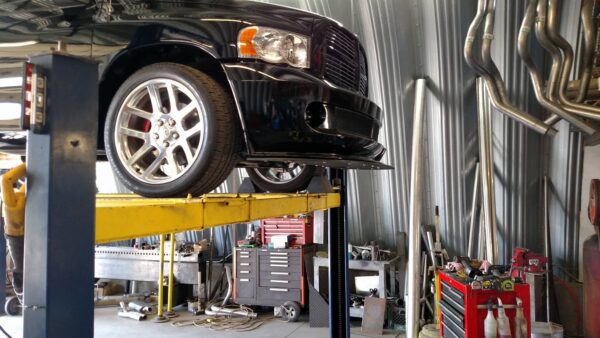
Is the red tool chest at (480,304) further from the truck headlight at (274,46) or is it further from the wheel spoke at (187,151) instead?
the wheel spoke at (187,151)

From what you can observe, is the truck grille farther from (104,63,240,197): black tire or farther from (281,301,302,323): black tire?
(281,301,302,323): black tire

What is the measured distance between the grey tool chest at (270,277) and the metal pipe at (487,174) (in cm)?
210

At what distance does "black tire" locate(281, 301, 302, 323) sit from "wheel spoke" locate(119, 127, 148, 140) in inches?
156

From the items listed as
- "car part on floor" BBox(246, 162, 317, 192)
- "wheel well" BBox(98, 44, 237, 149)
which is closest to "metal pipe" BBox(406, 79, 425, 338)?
"car part on floor" BBox(246, 162, 317, 192)

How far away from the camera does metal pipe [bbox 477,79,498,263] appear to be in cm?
440

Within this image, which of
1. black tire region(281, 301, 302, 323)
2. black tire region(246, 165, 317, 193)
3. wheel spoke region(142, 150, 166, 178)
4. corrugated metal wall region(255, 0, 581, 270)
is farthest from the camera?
black tire region(281, 301, 302, 323)

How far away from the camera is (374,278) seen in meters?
5.50

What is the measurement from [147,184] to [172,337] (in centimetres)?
359

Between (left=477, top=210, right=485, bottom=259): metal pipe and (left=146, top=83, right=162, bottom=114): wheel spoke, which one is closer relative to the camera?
(left=146, top=83, right=162, bottom=114): wheel spoke

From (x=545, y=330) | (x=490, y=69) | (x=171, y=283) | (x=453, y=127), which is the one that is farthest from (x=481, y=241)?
(x=171, y=283)

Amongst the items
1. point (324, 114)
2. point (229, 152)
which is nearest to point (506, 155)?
point (324, 114)

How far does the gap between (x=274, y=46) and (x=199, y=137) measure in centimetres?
49

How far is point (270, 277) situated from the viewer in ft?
18.2

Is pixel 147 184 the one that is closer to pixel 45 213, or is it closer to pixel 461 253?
pixel 45 213
